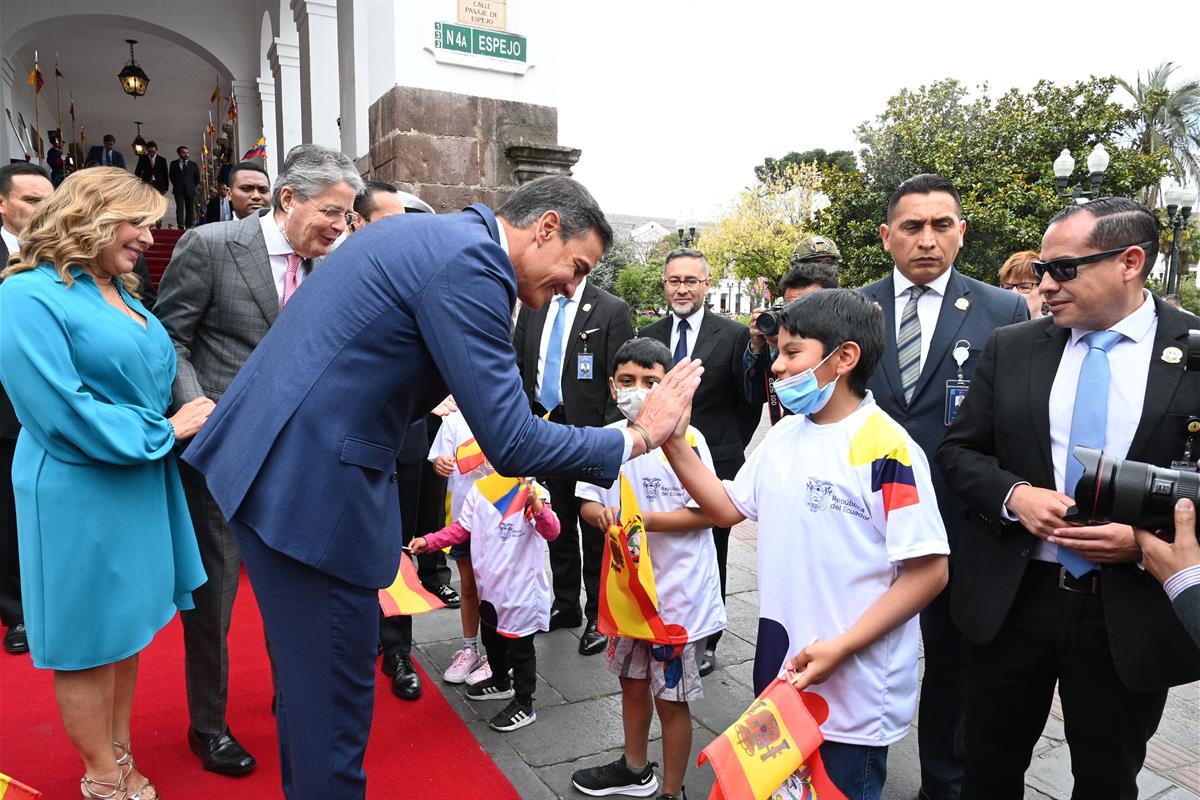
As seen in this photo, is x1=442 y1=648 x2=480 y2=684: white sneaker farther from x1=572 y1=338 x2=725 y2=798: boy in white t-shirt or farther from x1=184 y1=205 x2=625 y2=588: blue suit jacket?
x1=184 y1=205 x2=625 y2=588: blue suit jacket

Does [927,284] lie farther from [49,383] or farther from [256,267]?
[49,383]

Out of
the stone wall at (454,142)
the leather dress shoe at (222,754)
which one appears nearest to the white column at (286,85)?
the stone wall at (454,142)

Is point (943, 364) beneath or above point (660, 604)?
above

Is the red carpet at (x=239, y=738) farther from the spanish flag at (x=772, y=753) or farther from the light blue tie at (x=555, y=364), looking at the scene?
the light blue tie at (x=555, y=364)

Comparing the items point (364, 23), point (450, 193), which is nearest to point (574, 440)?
→ point (450, 193)

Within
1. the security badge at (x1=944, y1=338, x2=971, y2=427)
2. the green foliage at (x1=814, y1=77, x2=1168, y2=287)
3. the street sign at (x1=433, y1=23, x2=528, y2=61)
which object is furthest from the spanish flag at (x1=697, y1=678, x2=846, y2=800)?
the green foliage at (x1=814, y1=77, x2=1168, y2=287)

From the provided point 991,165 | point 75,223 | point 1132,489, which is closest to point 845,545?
point 1132,489

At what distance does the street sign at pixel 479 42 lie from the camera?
5801mm

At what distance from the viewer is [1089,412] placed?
6.57 feet

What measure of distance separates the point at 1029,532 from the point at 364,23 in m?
6.21

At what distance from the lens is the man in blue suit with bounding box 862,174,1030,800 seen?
2676 mm

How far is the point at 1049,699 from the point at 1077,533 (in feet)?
2.02

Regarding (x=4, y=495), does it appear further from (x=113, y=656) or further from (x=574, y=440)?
(x=574, y=440)

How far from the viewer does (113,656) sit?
7.93 ft
